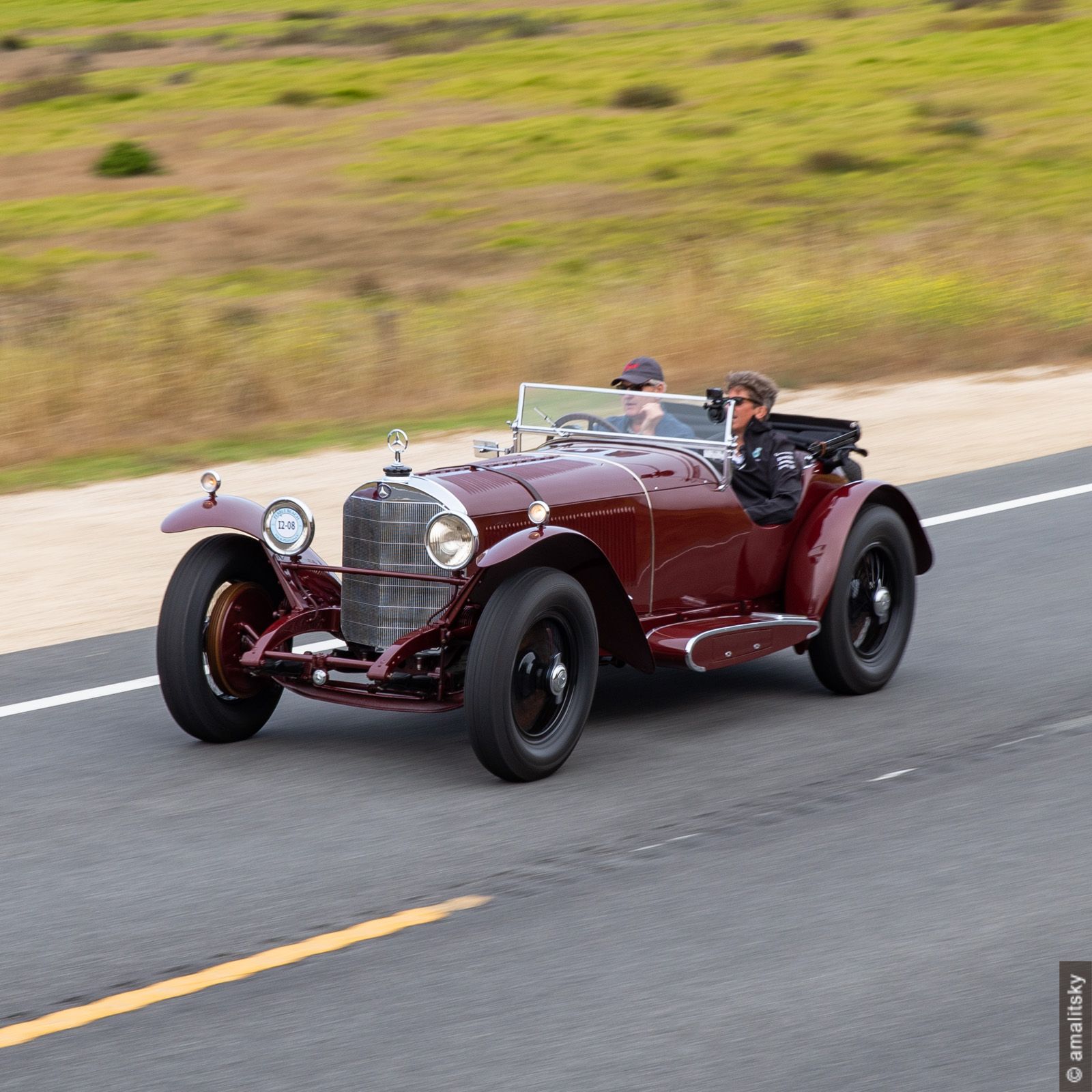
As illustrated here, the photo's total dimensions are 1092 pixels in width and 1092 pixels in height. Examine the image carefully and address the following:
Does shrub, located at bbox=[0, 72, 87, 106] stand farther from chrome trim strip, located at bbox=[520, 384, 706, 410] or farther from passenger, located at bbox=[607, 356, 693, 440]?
passenger, located at bbox=[607, 356, 693, 440]

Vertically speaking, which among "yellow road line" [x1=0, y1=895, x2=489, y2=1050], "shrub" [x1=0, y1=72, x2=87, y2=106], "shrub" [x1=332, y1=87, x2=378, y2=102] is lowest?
"yellow road line" [x1=0, y1=895, x2=489, y2=1050]

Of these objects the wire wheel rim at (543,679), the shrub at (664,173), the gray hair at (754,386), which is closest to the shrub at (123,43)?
the shrub at (664,173)

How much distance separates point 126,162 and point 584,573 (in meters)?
31.1

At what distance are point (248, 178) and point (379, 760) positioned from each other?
2960 cm

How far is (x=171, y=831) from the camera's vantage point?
590 centimetres

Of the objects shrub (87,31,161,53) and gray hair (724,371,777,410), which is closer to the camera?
gray hair (724,371,777,410)

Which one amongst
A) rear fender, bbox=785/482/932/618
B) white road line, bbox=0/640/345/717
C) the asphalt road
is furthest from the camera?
white road line, bbox=0/640/345/717

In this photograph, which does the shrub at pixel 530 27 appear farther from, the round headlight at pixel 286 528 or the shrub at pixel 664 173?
the round headlight at pixel 286 528

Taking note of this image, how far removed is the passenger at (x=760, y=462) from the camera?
749 cm

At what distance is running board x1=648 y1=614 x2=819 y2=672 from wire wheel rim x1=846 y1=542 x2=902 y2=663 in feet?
1.34

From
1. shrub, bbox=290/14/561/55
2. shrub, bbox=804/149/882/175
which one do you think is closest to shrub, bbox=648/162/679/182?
shrub, bbox=804/149/882/175

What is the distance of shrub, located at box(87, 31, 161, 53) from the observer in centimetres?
5497

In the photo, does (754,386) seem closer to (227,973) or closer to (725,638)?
(725,638)

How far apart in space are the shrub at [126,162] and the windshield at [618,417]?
29.3 metres
